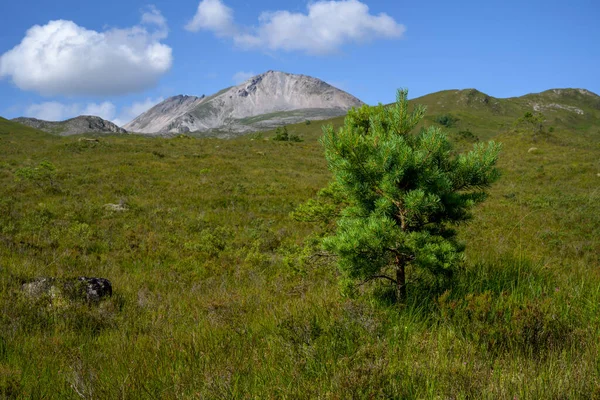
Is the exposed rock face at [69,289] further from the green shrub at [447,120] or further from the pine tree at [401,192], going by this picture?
the green shrub at [447,120]

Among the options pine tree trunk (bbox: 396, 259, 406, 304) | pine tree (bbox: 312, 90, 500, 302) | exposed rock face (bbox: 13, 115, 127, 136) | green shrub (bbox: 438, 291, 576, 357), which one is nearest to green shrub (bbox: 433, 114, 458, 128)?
pine tree (bbox: 312, 90, 500, 302)

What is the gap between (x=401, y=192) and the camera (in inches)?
146

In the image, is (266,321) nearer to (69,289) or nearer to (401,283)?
(401,283)

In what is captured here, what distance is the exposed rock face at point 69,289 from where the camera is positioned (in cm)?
589

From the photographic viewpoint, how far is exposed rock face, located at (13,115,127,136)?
171 meters

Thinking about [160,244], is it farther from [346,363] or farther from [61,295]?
[346,363]

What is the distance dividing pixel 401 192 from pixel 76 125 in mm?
213883

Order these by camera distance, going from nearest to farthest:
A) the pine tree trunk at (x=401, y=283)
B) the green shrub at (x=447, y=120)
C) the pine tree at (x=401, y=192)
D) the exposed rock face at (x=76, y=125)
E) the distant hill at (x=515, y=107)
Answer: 1. the pine tree at (x=401, y=192)
2. the pine tree trunk at (x=401, y=283)
3. the green shrub at (x=447, y=120)
4. the distant hill at (x=515, y=107)
5. the exposed rock face at (x=76, y=125)

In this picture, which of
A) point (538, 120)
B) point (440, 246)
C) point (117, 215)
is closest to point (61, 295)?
point (440, 246)

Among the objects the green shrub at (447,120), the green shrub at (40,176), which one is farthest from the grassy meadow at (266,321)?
the green shrub at (447,120)

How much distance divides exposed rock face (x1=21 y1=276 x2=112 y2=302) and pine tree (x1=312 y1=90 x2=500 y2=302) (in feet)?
16.0

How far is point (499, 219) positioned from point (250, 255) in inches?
469

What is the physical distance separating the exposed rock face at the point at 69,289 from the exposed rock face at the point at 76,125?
A: 7389 inches

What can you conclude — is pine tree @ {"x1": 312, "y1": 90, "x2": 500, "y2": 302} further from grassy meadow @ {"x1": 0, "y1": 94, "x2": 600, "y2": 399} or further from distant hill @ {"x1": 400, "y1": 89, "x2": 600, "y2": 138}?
distant hill @ {"x1": 400, "y1": 89, "x2": 600, "y2": 138}
